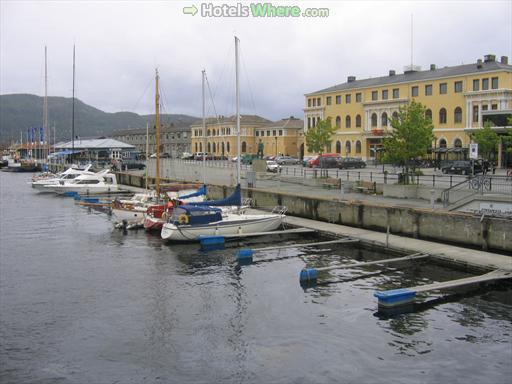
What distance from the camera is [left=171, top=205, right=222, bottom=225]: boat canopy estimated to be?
1293 inches

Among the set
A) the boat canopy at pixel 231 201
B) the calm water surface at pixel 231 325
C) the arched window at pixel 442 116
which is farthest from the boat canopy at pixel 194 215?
the arched window at pixel 442 116

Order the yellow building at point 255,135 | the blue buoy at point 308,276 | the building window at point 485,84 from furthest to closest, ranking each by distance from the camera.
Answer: the yellow building at point 255,135 < the building window at point 485,84 < the blue buoy at point 308,276

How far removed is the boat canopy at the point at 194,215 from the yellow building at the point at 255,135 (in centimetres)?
8231

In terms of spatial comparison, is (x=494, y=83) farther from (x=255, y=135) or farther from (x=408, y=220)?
(x=255, y=135)

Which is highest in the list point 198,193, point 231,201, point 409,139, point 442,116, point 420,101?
point 420,101

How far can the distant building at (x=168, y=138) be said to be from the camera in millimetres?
150000

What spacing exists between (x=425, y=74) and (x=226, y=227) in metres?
61.8

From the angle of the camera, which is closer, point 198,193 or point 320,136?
point 198,193

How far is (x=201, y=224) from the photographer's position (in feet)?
108

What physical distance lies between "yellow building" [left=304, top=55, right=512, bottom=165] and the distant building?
5257cm

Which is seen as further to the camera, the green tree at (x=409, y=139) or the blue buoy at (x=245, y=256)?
the green tree at (x=409, y=139)

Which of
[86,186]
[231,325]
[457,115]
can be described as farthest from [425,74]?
[231,325]

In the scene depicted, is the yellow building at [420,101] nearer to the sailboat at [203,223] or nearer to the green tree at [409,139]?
the green tree at [409,139]

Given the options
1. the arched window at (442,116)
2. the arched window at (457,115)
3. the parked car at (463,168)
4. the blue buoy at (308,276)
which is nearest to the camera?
the blue buoy at (308,276)
